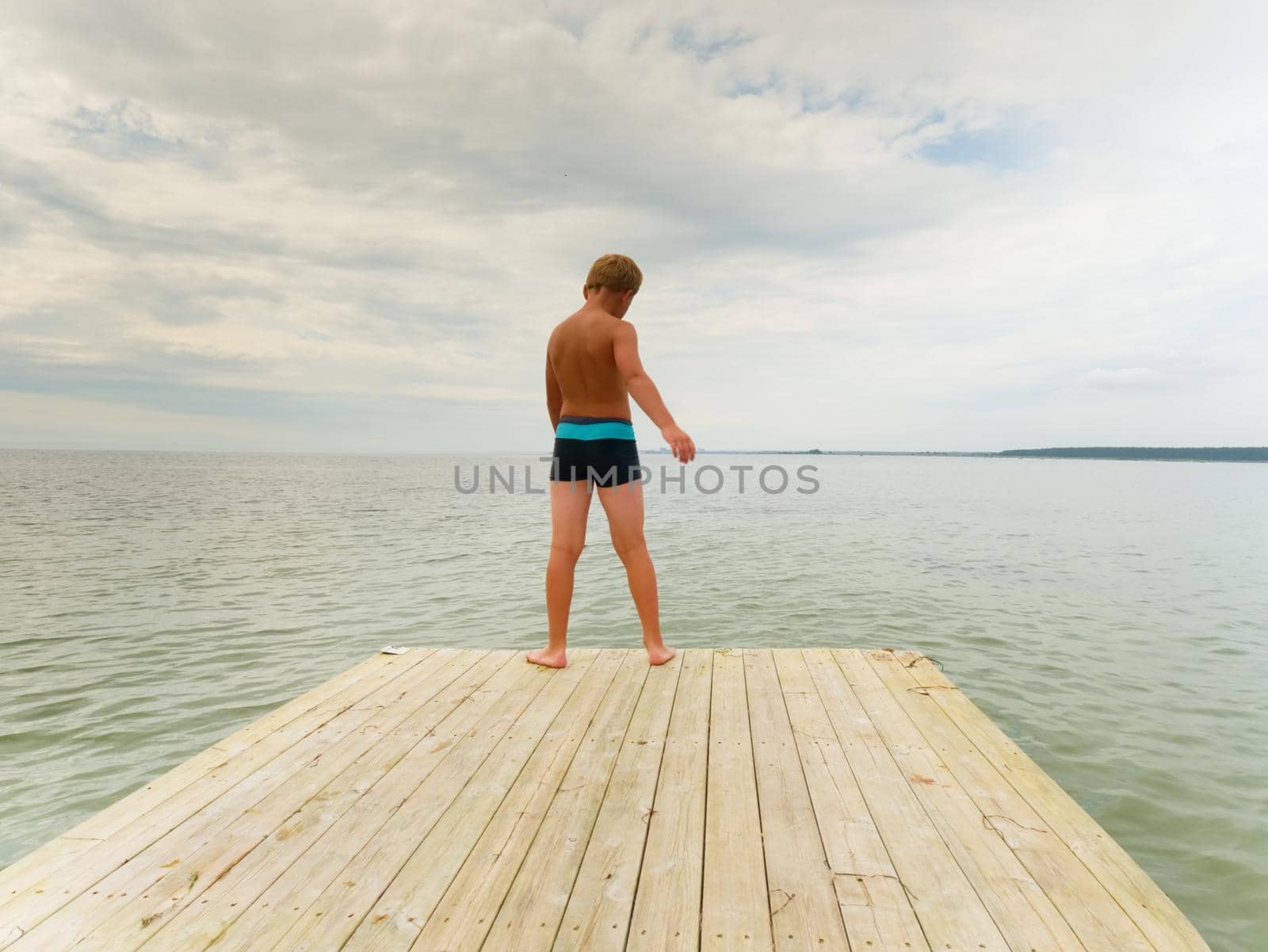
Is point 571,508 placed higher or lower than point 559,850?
higher

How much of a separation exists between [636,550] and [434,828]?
218 centimetres

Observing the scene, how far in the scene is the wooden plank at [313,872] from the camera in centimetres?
189

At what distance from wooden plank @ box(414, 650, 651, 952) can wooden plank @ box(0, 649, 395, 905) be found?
1.40 m

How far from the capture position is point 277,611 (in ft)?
31.1

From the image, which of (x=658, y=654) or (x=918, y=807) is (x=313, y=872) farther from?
(x=658, y=654)

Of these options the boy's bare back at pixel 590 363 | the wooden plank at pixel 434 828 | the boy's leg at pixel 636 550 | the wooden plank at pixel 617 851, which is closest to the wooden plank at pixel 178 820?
the wooden plank at pixel 434 828

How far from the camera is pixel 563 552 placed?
14.2 feet

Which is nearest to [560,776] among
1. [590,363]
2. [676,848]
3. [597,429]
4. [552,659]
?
[676,848]

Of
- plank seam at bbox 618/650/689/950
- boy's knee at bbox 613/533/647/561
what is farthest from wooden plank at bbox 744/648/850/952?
boy's knee at bbox 613/533/647/561

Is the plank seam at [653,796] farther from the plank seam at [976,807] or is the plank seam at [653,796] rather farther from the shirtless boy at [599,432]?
the plank seam at [976,807]

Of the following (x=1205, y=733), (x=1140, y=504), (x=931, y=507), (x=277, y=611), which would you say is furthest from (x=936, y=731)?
(x=1140, y=504)

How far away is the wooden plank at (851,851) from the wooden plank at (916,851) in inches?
1.2

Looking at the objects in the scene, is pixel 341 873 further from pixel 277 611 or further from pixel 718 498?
pixel 718 498

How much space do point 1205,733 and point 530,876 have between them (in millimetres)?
5933
